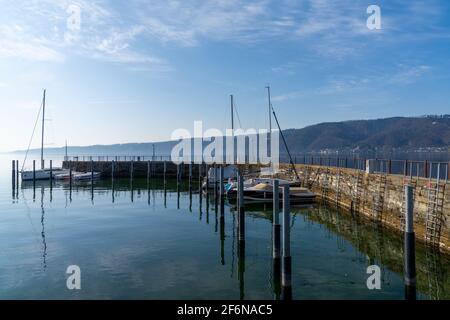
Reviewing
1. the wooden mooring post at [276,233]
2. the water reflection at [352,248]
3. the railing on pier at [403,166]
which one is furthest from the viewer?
the railing on pier at [403,166]

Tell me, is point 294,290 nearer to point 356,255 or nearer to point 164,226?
point 356,255

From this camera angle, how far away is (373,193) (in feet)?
86.9

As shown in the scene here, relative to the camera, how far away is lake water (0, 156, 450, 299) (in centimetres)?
1367

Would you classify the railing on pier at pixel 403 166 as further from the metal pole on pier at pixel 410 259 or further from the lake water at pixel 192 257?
the metal pole on pier at pixel 410 259

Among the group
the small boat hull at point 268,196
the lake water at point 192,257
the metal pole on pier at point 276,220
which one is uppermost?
the metal pole on pier at point 276,220

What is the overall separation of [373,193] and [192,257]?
1529cm

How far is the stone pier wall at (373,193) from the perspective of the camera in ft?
64.1

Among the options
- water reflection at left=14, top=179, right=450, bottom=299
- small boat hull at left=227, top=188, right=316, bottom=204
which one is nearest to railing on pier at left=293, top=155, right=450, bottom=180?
water reflection at left=14, top=179, right=450, bottom=299

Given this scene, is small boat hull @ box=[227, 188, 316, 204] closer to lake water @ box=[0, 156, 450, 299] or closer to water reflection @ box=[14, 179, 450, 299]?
water reflection @ box=[14, 179, 450, 299]

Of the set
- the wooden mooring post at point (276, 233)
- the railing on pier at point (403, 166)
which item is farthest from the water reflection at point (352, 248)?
the railing on pier at point (403, 166)

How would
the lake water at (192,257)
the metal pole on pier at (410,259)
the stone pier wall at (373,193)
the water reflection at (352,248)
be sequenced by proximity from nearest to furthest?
1. the metal pole on pier at (410,259)
2. the lake water at (192,257)
3. the water reflection at (352,248)
4. the stone pier wall at (373,193)

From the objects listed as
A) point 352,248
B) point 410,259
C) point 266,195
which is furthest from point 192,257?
point 266,195

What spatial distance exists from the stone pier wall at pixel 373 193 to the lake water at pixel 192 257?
1.22 m

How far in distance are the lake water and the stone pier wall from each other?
1218 mm
